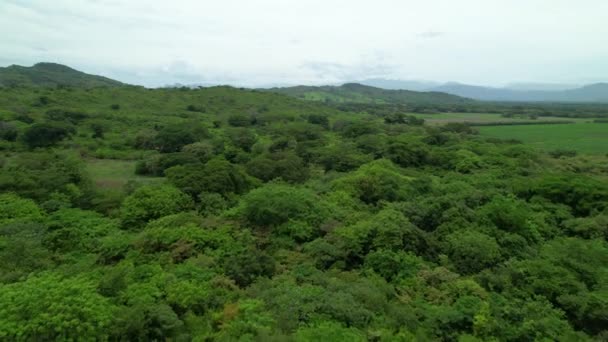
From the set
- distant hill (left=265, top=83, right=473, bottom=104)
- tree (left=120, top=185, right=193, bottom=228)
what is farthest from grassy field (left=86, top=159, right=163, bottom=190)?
distant hill (left=265, top=83, right=473, bottom=104)

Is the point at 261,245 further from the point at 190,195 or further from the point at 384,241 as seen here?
the point at 190,195

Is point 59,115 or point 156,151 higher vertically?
point 59,115

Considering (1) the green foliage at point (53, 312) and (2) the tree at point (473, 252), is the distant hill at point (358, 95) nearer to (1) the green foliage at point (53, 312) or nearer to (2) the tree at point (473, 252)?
(2) the tree at point (473, 252)

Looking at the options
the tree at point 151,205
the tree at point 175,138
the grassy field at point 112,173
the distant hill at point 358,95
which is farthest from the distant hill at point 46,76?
the tree at point 151,205

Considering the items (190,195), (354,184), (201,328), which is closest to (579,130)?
(354,184)

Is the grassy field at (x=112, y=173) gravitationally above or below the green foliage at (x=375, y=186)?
below

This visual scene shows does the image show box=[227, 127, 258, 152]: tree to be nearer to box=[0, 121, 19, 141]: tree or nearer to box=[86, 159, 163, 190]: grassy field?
box=[86, 159, 163, 190]: grassy field
